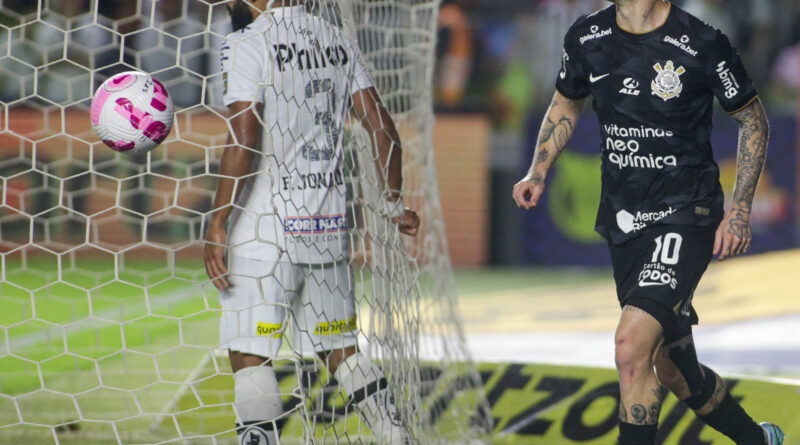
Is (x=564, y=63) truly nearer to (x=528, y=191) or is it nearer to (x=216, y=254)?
(x=528, y=191)

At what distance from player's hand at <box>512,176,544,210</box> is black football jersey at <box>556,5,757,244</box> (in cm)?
28

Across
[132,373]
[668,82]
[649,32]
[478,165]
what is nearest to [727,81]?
[668,82]

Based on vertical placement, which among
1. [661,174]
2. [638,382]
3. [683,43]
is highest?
[683,43]

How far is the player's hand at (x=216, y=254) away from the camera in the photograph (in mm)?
3471

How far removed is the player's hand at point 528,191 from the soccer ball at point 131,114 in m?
1.30

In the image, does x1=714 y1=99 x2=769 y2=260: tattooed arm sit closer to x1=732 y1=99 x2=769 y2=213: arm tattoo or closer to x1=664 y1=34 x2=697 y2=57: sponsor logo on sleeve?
x1=732 y1=99 x2=769 y2=213: arm tattoo

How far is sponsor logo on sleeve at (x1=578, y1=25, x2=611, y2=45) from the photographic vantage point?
3.65m

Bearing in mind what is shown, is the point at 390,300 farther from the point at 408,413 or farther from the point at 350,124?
the point at 350,124

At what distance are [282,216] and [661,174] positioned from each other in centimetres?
135

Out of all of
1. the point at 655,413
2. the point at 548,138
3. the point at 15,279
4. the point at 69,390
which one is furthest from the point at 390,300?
the point at 15,279

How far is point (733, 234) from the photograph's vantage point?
3463 mm

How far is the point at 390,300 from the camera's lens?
13.3 feet

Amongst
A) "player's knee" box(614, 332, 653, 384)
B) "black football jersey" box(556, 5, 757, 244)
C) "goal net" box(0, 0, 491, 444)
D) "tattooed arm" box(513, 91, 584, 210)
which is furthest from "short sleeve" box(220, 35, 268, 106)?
"player's knee" box(614, 332, 653, 384)

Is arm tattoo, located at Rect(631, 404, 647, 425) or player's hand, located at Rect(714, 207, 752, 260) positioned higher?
player's hand, located at Rect(714, 207, 752, 260)
